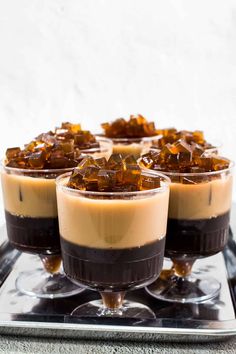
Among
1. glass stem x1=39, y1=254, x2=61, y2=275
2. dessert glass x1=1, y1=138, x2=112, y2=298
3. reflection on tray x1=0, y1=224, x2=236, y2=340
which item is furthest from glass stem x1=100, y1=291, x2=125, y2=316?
glass stem x1=39, y1=254, x2=61, y2=275

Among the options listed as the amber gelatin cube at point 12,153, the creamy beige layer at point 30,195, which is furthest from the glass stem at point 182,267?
the amber gelatin cube at point 12,153

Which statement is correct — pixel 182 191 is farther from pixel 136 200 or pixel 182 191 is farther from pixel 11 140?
pixel 11 140

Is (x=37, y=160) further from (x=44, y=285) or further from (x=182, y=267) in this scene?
(x=182, y=267)

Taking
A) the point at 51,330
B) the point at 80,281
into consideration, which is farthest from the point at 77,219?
the point at 51,330

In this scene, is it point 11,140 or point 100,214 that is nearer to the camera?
point 100,214

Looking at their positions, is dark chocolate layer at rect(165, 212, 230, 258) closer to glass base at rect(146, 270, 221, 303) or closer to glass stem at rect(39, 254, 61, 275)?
glass base at rect(146, 270, 221, 303)

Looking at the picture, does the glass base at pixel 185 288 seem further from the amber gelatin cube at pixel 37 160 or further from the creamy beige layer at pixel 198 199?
the amber gelatin cube at pixel 37 160

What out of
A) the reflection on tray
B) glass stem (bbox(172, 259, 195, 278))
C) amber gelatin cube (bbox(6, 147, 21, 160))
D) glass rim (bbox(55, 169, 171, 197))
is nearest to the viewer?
glass rim (bbox(55, 169, 171, 197))
